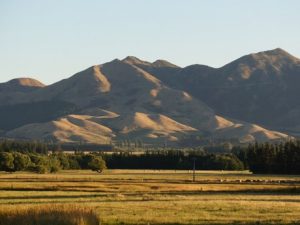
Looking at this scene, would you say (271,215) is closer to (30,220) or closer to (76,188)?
(30,220)

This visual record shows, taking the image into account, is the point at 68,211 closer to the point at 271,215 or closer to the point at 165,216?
the point at 165,216

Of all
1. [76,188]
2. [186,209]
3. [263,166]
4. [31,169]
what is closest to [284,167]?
[263,166]

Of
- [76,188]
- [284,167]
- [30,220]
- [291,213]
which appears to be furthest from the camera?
[284,167]

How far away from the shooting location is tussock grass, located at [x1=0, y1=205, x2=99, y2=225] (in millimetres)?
43188

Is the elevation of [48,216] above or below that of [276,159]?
below

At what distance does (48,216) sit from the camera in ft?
145

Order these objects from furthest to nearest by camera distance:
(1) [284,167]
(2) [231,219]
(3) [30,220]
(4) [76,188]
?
(1) [284,167]
(4) [76,188]
(2) [231,219]
(3) [30,220]

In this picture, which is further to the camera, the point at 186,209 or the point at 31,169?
the point at 31,169

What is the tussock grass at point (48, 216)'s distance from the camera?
43188mm

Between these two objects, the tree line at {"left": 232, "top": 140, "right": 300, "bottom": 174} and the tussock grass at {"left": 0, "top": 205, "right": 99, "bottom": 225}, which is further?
the tree line at {"left": 232, "top": 140, "right": 300, "bottom": 174}

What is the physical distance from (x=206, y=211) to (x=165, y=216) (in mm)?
5932

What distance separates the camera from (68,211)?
1800 inches

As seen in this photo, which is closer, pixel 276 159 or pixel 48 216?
pixel 48 216

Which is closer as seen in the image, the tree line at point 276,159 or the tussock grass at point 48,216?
the tussock grass at point 48,216
